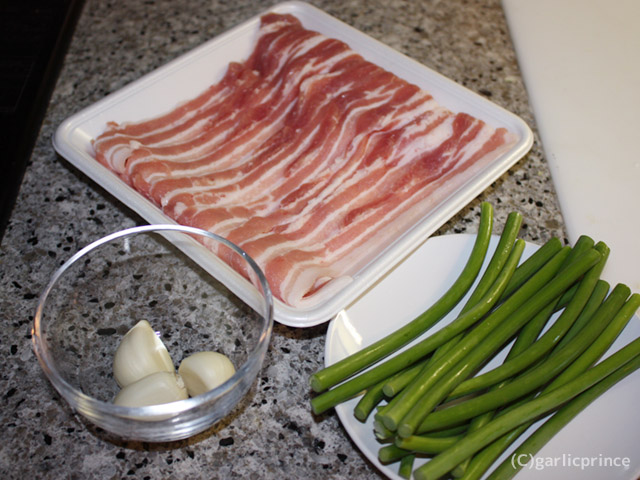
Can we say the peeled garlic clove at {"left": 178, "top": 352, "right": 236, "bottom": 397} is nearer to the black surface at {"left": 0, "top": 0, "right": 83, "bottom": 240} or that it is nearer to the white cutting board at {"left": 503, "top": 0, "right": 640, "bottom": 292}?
the black surface at {"left": 0, "top": 0, "right": 83, "bottom": 240}

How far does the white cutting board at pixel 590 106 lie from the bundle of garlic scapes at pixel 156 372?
0.81 m

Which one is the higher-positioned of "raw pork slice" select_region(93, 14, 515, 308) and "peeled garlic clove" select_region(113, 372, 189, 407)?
"raw pork slice" select_region(93, 14, 515, 308)

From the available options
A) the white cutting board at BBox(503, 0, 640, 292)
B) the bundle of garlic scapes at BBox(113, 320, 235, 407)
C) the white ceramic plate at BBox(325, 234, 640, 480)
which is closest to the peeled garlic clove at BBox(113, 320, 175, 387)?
the bundle of garlic scapes at BBox(113, 320, 235, 407)

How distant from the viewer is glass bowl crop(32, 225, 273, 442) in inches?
37.0

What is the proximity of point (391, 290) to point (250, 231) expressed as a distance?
0.30 meters

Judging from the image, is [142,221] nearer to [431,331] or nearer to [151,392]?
[151,392]

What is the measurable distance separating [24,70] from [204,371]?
1.05 metres

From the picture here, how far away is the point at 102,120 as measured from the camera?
1.43 meters

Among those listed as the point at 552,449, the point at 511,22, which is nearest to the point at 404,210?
the point at 552,449

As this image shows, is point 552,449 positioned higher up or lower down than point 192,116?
higher up

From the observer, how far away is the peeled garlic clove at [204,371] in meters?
0.95

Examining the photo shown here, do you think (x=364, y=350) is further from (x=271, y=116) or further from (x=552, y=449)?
(x=271, y=116)

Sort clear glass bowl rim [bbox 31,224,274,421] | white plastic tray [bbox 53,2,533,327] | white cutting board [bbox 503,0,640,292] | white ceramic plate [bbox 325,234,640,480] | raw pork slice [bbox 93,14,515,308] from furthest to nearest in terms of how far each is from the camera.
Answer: white cutting board [bbox 503,0,640,292] → raw pork slice [bbox 93,14,515,308] → white plastic tray [bbox 53,2,533,327] → white ceramic plate [bbox 325,234,640,480] → clear glass bowl rim [bbox 31,224,274,421]

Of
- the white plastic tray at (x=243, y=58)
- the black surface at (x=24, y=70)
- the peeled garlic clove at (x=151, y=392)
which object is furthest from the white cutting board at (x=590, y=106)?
the black surface at (x=24, y=70)
